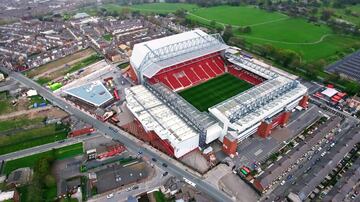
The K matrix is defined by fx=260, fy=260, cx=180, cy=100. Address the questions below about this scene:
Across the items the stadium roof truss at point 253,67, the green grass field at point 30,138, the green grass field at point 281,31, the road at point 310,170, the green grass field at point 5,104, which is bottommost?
the road at point 310,170

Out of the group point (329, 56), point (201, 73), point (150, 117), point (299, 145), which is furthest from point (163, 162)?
point (329, 56)

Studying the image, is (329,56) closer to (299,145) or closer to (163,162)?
(299,145)

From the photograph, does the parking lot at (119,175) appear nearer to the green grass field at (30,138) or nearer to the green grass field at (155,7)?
the green grass field at (30,138)

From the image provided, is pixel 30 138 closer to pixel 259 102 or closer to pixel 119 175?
pixel 119 175

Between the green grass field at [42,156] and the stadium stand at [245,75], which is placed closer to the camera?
the green grass field at [42,156]

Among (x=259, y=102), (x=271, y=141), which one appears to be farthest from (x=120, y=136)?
(x=271, y=141)

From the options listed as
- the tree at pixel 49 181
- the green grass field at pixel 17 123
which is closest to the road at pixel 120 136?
the green grass field at pixel 17 123
